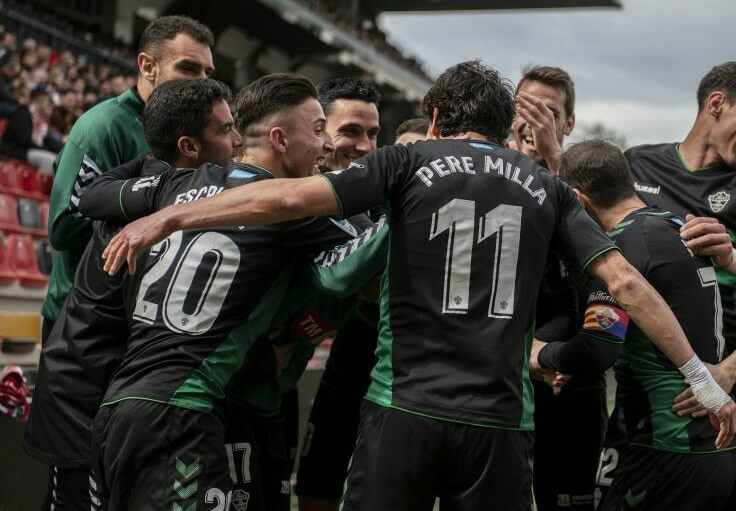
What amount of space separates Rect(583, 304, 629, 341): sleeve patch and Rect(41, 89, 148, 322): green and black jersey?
6.75ft

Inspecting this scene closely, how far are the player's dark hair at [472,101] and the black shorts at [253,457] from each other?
1.25 metres

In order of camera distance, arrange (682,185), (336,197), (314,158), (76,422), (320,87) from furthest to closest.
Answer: (320,87) < (682,185) < (76,422) < (314,158) < (336,197)

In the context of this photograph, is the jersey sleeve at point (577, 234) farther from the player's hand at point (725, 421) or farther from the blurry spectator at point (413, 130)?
the blurry spectator at point (413, 130)

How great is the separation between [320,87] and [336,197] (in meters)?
2.04

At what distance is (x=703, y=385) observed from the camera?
306 centimetres

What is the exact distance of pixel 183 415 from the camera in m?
3.02

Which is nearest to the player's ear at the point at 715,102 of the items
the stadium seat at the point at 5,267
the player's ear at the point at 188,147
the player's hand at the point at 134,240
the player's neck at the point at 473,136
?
the player's neck at the point at 473,136

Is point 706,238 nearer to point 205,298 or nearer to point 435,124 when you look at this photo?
point 435,124

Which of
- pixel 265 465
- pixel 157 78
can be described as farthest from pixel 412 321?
pixel 157 78

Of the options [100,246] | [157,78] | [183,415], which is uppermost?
[157,78]

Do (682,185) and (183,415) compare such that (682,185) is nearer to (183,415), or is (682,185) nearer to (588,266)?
(588,266)

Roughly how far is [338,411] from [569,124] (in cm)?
180

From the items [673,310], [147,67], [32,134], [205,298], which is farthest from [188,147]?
[32,134]

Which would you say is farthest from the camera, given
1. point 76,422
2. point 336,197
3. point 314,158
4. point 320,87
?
point 320,87
